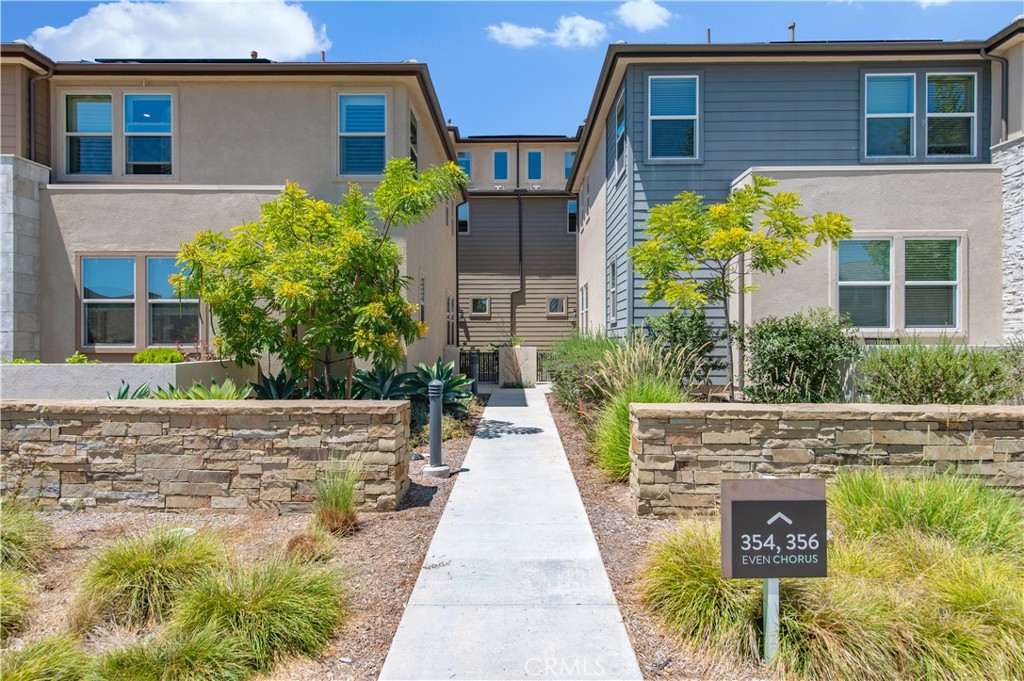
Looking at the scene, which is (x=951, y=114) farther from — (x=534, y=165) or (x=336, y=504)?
(x=534, y=165)

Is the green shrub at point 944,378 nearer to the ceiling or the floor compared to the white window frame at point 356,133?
nearer to the floor

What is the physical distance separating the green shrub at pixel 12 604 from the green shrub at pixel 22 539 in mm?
446

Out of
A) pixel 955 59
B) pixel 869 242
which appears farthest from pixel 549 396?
pixel 955 59

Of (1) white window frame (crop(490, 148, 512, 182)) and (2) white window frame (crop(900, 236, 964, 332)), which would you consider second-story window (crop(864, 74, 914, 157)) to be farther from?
(1) white window frame (crop(490, 148, 512, 182))

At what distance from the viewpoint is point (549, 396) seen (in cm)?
1518

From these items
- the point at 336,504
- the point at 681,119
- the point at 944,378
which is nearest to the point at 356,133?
the point at 681,119

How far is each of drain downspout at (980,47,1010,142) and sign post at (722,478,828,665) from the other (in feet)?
39.9

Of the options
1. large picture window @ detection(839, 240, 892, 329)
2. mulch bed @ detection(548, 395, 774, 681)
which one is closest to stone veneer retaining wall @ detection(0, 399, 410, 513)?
mulch bed @ detection(548, 395, 774, 681)

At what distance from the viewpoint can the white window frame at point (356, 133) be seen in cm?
1163

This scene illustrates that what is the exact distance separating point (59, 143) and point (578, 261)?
15630mm

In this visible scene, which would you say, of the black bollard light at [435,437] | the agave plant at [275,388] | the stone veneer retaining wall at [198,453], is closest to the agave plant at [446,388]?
the agave plant at [275,388]

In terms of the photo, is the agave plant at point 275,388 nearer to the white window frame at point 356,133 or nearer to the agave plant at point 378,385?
the agave plant at point 378,385

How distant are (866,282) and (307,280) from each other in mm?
9304

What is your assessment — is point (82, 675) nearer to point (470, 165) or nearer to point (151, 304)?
point (151, 304)
